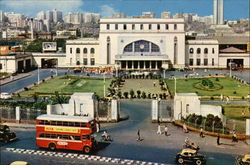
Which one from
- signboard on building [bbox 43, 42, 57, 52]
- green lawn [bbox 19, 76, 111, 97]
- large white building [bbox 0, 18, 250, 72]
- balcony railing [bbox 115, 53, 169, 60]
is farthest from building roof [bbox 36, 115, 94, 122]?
signboard on building [bbox 43, 42, 57, 52]

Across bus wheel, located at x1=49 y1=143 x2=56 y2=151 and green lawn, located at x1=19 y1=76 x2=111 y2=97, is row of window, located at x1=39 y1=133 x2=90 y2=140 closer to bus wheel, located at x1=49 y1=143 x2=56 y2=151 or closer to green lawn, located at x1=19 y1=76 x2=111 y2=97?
bus wheel, located at x1=49 y1=143 x2=56 y2=151

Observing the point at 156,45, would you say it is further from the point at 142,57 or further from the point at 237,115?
the point at 237,115

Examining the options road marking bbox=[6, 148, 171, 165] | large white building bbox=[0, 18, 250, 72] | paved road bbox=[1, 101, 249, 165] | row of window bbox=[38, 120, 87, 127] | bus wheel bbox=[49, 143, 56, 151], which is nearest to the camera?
road marking bbox=[6, 148, 171, 165]

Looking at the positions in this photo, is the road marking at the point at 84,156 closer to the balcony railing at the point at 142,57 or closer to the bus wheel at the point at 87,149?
the bus wheel at the point at 87,149

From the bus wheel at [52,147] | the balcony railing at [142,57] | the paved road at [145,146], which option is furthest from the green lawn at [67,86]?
the bus wheel at [52,147]

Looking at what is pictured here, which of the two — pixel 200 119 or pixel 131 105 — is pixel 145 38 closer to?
pixel 131 105

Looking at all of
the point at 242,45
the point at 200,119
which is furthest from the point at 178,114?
the point at 242,45
